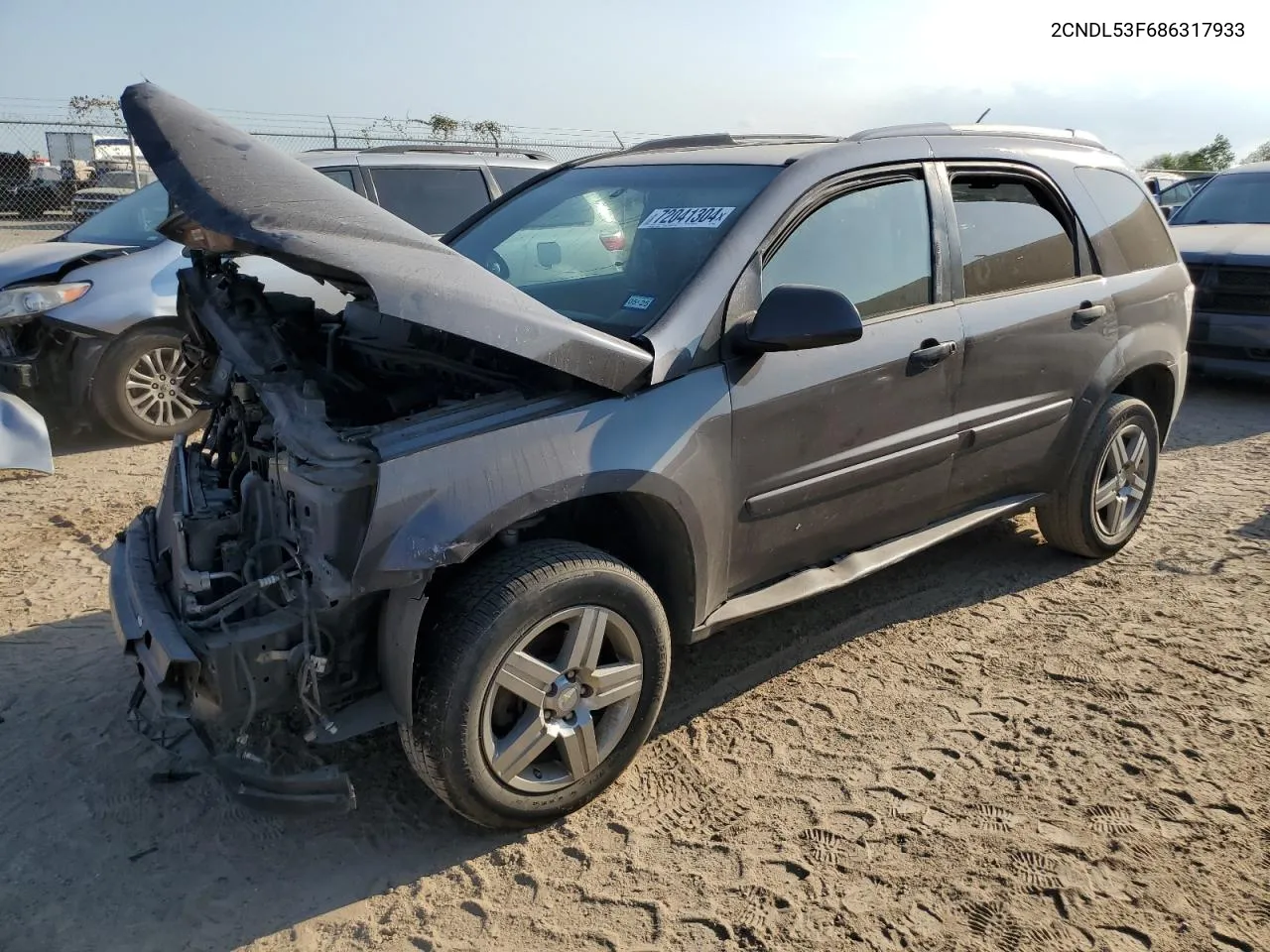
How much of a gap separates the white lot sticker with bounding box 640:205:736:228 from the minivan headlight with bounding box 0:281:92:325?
15.4 feet

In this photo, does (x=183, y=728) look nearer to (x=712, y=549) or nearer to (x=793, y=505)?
(x=712, y=549)

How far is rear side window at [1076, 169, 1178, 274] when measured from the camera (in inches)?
171

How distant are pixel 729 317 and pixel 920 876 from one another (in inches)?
67.0

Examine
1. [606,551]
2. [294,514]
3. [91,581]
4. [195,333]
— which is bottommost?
[91,581]

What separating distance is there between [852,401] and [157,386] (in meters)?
5.27

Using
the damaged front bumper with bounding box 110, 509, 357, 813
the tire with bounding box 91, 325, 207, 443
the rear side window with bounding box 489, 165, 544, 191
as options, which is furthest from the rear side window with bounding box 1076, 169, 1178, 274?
the tire with bounding box 91, 325, 207, 443

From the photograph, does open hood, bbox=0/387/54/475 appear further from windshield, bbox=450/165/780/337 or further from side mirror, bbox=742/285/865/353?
side mirror, bbox=742/285/865/353

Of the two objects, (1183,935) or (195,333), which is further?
(195,333)

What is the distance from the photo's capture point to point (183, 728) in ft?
9.55

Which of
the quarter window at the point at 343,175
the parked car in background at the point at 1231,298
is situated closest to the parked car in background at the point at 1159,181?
the parked car in background at the point at 1231,298

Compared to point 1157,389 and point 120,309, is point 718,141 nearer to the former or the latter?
point 1157,389

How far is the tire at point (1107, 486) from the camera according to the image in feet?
14.4

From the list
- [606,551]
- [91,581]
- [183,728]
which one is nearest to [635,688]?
[606,551]

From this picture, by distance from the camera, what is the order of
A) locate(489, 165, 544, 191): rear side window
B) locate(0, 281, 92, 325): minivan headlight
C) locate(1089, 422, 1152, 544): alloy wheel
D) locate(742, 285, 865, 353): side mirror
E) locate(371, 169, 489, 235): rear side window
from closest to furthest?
1. locate(742, 285, 865, 353): side mirror
2. locate(1089, 422, 1152, 544): alloy wheel
3. locate(0, 281, 92, 325): minivan headlight
4. locate(371, 169, 489, 235): rear side window
5. locate(489, 165, 544, 191): rear side window
